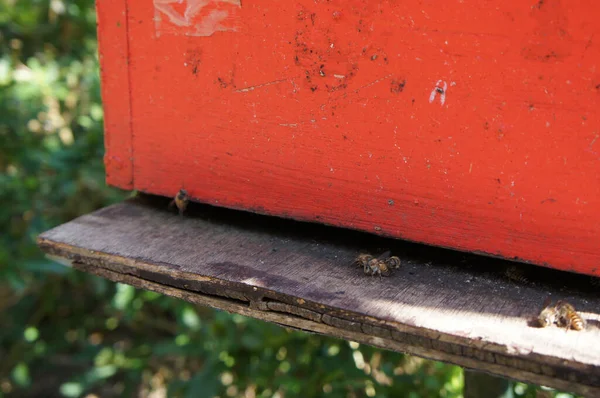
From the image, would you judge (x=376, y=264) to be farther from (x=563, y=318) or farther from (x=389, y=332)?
(x=563, y=318)

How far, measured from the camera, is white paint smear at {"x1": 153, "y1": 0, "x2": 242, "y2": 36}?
1.29 meters

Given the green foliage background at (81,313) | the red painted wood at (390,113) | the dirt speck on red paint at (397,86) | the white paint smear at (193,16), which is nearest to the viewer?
the red painted wood at (390,113)

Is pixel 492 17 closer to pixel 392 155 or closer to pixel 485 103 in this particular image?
pixel 485 103

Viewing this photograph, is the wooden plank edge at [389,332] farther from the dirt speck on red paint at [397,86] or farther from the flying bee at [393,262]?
the dirt speck on red paint at [397,86]

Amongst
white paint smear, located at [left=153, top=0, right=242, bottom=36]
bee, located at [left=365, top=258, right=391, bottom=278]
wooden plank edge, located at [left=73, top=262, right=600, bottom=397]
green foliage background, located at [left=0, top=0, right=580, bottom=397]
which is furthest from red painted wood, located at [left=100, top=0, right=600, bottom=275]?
green foliage background, located at [left=0, top=0, right=580, bottom=397]

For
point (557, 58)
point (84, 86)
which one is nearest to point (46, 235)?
point (557, 58)

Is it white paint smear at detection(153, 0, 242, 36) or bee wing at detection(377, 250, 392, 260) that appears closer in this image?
bee wing at detection(377, 250, 392, 260)

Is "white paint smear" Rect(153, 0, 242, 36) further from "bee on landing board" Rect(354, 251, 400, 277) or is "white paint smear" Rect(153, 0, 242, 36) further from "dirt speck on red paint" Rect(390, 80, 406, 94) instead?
"bee on landing board" Rect(354, 251, 400, 277)

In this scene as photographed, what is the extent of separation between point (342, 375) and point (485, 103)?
1082mm

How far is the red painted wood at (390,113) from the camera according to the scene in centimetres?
103

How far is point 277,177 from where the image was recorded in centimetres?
133

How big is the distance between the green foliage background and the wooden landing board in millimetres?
658

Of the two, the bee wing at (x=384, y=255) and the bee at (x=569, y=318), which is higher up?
the bee at (x=569, y=318)

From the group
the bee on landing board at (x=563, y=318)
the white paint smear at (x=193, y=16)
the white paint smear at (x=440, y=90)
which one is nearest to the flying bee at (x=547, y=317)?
the bee on landing board at (x=563, y=318)
